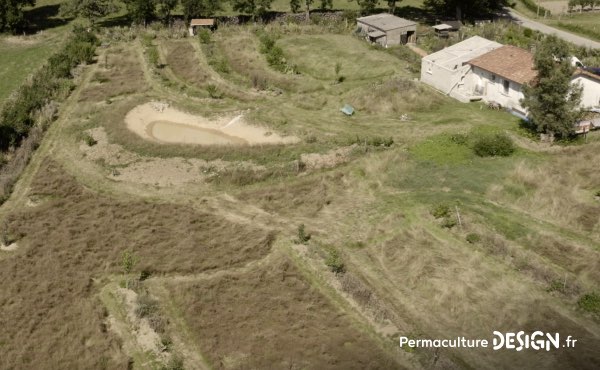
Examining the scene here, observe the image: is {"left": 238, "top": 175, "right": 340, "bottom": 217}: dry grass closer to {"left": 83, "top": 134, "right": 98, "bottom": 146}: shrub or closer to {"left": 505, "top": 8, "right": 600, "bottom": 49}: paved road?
{"left": 83, "top": 134, "right": 98, "bottom": 146}: shrub

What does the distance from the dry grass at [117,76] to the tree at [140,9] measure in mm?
7710

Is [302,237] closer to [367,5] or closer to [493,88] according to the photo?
[493,88]

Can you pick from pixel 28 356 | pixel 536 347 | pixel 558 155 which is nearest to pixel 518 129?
pixel 558 155

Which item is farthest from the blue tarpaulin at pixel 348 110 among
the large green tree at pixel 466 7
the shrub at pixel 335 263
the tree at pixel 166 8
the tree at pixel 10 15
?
the tree at pixel 10 15

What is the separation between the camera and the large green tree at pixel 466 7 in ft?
252

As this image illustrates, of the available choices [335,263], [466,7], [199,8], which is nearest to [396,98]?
[335,263]

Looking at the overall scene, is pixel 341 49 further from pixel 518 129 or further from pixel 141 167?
pixel 141 167

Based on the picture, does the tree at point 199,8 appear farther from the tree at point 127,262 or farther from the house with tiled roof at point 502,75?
the tree at point 127,262

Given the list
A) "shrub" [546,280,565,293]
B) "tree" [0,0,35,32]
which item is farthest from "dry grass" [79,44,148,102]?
"shrub" [546,280,565,293]

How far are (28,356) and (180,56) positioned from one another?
45743 mm

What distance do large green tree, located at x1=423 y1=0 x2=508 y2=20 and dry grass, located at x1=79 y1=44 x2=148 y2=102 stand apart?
39532 millimetres

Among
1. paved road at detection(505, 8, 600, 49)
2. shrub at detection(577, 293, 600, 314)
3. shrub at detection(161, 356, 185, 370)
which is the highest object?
paved road at detection(505, 8, 600, 49)

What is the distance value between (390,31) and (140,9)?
1246 inches

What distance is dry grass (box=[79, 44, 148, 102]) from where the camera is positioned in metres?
58.5
